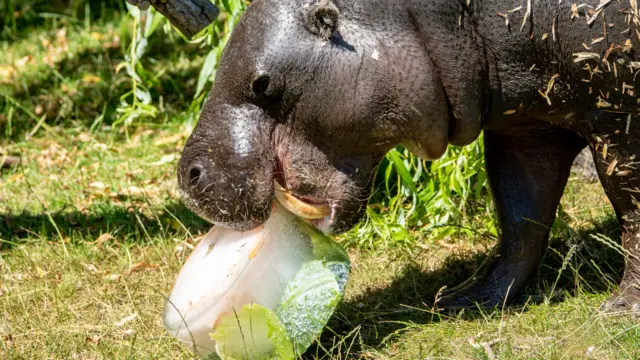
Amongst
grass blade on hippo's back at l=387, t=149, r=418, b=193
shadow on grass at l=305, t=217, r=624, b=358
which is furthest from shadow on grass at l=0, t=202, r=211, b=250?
shadow on grass at l=305, t=217, r=624, b=358

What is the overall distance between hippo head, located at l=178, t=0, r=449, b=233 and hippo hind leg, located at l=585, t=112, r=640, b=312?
680mm

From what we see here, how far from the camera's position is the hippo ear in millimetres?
3814

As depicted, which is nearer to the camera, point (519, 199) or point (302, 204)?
point (302, 204)

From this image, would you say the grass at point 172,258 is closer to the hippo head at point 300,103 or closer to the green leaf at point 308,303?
the green leaf at point 308,303

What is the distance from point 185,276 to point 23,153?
13.3 ft

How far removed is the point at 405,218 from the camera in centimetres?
561

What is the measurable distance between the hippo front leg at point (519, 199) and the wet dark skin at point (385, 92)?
0.38m

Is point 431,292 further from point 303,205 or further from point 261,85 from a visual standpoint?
point 261,85

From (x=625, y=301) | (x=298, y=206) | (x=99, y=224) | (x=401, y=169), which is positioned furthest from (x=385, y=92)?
(x=99, y=224)

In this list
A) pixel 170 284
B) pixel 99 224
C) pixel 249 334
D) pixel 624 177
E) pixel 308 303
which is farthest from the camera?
pixel 99 224

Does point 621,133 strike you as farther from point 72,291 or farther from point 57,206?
point 57,206

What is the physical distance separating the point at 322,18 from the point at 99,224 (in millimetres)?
2775

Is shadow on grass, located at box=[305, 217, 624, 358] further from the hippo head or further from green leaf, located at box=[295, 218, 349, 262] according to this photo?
the hippo head

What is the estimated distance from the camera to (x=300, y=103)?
391 cm
